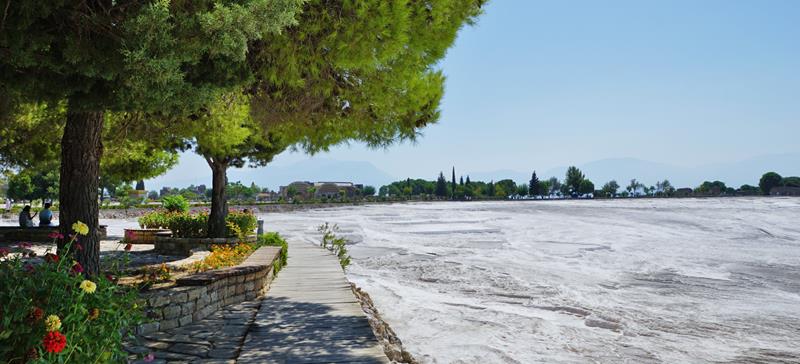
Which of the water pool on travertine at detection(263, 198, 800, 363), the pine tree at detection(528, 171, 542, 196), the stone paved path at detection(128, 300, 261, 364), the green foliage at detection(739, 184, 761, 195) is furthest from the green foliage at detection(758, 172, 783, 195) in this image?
the stone paved path at detection(128, 300, 261, 364)

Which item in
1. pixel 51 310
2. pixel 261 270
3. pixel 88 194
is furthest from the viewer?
pixel 261 270

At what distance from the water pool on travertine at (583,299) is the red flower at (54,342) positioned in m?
7.10

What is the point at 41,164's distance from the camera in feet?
51.0

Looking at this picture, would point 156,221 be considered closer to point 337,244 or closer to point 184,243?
point 184,243

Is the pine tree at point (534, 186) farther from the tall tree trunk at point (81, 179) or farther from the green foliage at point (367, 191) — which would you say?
the tall tree trunk at point (81, 179)

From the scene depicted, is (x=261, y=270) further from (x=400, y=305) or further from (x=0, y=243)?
(x=0, y=243)

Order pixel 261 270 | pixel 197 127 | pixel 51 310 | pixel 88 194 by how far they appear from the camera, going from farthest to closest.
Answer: pixel 197 127, pixel 261 270, pixel 88 194, pixel 51 310

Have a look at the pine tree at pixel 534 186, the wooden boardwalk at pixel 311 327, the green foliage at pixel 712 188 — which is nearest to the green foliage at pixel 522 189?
the pine tree at pixel 534 186

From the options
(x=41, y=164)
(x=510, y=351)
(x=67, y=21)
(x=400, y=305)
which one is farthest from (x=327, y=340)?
(x=41, y=164)

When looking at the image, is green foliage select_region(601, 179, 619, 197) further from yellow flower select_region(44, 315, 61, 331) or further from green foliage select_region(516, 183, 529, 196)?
yellow flower select_region(44, 315, 61, 331)

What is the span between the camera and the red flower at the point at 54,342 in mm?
2998

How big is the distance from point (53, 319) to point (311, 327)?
3.60 m

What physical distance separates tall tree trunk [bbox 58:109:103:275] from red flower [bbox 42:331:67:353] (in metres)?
4.31

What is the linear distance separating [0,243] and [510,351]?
47.1ft
